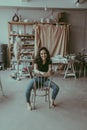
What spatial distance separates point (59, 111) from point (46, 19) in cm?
451

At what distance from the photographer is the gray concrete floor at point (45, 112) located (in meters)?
3.00

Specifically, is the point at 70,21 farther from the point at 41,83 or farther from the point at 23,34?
the point at 41,83

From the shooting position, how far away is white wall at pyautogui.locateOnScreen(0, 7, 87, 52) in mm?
7270

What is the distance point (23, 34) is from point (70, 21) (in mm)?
1898

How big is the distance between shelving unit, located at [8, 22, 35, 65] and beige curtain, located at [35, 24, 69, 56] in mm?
430

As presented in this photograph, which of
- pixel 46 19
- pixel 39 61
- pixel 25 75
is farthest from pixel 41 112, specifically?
pixel 46 19

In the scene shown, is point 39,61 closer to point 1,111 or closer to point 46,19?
point 1,111

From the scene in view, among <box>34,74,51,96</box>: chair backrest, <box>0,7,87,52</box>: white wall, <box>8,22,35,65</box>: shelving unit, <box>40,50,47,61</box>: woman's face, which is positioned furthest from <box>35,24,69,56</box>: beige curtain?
<box>34,74,51,96</box>: chair backrest

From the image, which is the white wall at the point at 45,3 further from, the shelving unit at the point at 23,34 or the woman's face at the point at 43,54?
the woman's face at the point at 43,54

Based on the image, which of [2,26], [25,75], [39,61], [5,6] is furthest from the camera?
[2,26]

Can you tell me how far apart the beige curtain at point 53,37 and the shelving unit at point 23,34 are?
43cm

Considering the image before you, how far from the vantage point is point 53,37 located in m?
6.93

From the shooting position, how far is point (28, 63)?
603 centimetres

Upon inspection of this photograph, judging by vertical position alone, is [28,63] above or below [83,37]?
below
